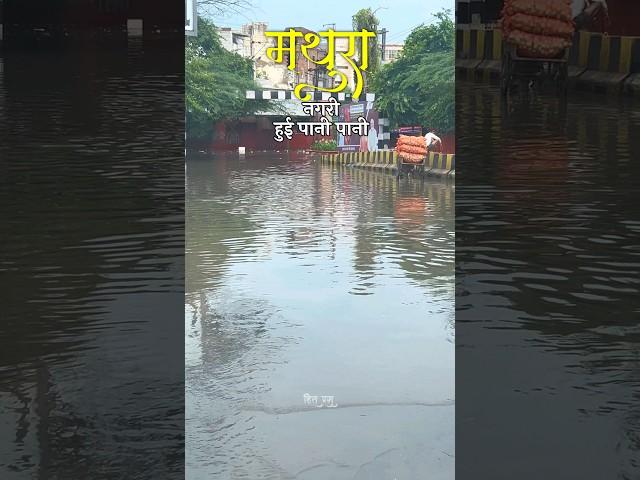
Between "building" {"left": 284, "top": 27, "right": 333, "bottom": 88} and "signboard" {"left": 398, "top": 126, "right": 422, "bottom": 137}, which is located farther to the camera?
"signboard" {"left": 398, "top": 126, "right": 422, "bottom": 137}

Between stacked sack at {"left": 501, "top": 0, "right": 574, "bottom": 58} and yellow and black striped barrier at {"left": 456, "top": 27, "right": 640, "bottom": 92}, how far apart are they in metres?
0.45

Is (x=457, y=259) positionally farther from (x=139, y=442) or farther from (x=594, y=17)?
(x=594, y=17)

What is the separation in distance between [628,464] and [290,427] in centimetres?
128

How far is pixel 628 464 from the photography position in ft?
10.4

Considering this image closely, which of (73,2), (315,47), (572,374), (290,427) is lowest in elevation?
(290,427)

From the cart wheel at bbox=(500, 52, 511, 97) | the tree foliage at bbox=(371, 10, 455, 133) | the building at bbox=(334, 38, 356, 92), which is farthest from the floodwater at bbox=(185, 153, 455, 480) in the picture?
the cart wheel at bbox=(500, 52, 511, 97)

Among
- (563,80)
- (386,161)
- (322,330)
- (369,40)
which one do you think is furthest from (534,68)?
(322,330)

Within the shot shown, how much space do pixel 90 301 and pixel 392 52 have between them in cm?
328

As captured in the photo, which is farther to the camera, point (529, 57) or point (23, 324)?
→ point (529, 57)

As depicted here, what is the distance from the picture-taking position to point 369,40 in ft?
22.1

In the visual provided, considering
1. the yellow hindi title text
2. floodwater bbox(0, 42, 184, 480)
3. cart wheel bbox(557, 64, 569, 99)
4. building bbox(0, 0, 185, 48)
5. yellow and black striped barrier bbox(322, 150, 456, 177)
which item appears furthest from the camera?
building bbox(0, 0, 185, 48)

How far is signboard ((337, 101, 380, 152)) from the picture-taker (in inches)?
248

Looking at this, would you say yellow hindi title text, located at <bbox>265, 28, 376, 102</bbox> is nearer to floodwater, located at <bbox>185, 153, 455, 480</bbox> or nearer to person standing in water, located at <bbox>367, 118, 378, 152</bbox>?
person standing in water, located at <bbox>367, 118, 378, 152</bbox>

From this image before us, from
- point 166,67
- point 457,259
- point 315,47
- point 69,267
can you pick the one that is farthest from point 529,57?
point 166,67
